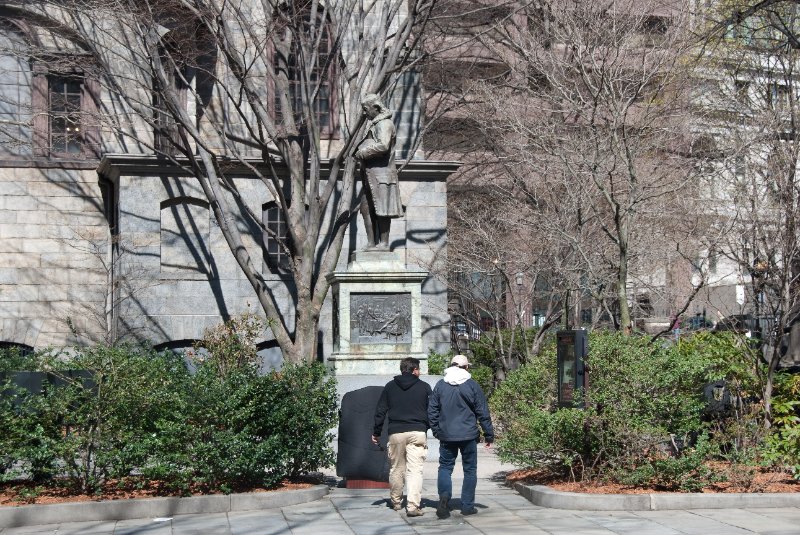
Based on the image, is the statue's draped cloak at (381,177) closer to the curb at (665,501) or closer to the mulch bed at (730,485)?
the mulch bed at (730,485)

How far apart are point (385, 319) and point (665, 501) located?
24.9ft

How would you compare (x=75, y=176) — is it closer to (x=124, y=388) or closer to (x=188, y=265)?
(x=188, y=265)

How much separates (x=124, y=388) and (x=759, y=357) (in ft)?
28.8

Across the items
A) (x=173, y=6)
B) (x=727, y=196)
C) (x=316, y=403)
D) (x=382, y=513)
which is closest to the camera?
(x=382, y=513)

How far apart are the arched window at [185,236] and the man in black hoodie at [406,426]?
595 inches

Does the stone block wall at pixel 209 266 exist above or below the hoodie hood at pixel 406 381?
above

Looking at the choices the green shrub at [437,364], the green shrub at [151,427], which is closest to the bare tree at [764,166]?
the green shrub at [437,364]

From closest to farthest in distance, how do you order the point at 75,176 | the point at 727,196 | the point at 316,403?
the point at 316,403 → the point at 727,196 → the point at 75,176

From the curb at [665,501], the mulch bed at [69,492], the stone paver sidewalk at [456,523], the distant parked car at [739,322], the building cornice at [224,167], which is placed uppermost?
the building cornice at [224,167]

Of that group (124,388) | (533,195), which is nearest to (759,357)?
(124,388)

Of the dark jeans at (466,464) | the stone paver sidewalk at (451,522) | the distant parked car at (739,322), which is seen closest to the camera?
the stone paver sidewalk at (451,522)

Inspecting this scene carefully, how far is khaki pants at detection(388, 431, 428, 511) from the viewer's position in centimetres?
1168

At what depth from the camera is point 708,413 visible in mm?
15812

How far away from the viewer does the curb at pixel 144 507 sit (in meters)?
11.1
